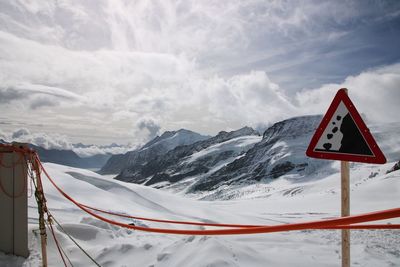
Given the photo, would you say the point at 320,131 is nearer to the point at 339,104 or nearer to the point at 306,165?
the point at 339,104

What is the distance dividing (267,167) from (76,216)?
158654 millimetres

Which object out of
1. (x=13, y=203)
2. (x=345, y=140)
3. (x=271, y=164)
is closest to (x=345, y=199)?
(x=345, y=140)

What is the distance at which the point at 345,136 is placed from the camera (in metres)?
3.28

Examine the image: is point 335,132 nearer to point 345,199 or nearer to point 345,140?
point 345,140

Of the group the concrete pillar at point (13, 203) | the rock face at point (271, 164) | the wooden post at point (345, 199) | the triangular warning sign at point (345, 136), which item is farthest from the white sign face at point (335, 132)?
the rock face at point (271, 164)

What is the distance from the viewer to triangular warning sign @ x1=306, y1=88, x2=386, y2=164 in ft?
10.3

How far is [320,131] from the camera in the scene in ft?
11.4

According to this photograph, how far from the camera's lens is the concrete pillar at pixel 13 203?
19.0 feet

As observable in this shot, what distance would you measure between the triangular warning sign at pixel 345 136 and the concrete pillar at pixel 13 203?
5297mm

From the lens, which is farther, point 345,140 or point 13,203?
point 13,203

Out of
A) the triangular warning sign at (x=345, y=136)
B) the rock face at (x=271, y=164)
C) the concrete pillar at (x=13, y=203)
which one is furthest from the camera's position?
the rock face at (x=271, y=164)

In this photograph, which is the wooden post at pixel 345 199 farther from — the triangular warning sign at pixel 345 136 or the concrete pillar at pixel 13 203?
the concrete pillar at pixel 13 203

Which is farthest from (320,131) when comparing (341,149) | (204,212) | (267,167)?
(267,167)

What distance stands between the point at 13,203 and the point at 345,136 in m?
5.84
